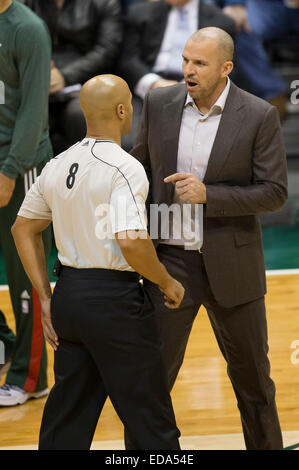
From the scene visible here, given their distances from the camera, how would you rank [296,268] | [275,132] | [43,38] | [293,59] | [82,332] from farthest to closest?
[293,59] < [296,268] < [43,38] < [275,132] < [82,332]

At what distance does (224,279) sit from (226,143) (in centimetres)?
47

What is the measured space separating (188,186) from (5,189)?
125 centimetres

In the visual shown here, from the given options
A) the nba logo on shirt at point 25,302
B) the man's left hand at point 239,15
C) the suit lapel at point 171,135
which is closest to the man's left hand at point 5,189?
the nba logo on shirt at point 25,302

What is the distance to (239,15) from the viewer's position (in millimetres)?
7141

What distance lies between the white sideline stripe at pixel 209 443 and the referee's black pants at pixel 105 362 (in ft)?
2.92

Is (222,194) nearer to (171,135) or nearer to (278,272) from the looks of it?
(171,135)

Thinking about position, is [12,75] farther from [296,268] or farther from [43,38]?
[296,268]

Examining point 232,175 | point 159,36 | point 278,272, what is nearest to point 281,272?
point 278,272

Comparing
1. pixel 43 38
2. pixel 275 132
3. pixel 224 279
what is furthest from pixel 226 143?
pixel 43 38

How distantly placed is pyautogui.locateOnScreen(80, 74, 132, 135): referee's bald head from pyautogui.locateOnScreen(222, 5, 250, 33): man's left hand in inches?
189

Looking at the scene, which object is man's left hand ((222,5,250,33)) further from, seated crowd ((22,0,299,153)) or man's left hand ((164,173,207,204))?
man's left hand ((164,173,207,204))

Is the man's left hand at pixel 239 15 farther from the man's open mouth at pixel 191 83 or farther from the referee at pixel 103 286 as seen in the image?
the referee at pixel 103 286

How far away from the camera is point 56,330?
2.66 metres
